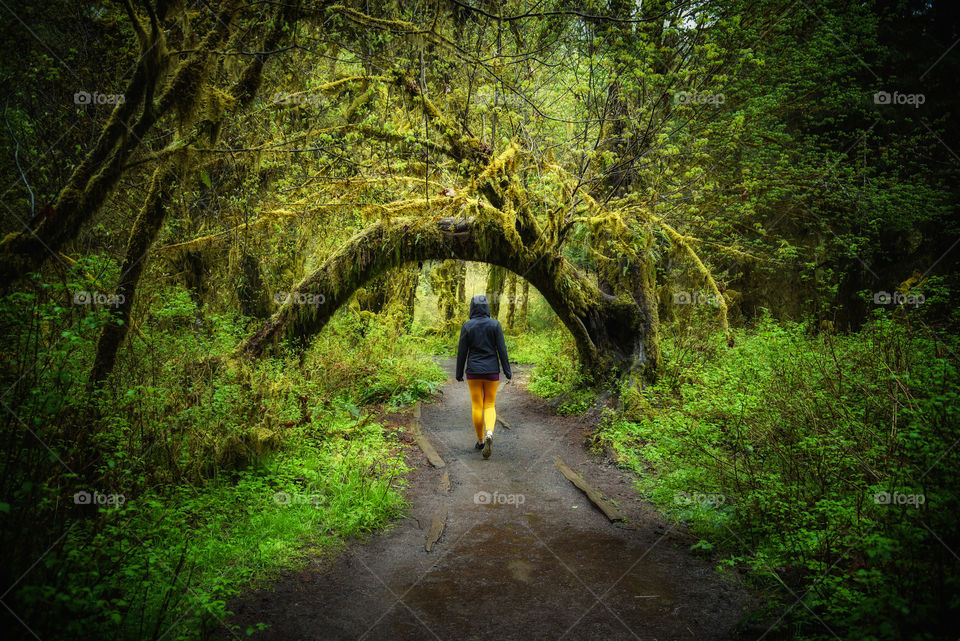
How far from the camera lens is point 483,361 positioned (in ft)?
25.1

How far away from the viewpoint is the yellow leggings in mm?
7793

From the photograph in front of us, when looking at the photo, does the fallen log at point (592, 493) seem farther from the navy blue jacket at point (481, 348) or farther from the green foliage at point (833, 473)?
the navy blue jacket at point (481, 348)

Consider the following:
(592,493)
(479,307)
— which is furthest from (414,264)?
(592,493)

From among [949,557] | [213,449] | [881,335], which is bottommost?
[213,449]

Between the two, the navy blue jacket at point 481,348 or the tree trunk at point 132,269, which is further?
the navy blue jacket at point 481,348

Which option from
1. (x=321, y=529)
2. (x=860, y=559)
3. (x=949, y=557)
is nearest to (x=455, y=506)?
(x=321, y=529)

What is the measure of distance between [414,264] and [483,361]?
360 cm

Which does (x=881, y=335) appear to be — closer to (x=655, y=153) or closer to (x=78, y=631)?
(x=655, y=153)

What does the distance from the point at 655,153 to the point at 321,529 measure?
27.2 feet

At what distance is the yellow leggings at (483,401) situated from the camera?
779 cm

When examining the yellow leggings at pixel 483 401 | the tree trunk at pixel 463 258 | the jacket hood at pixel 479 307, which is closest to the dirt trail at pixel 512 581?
the yellow leggings at pixel 483 401

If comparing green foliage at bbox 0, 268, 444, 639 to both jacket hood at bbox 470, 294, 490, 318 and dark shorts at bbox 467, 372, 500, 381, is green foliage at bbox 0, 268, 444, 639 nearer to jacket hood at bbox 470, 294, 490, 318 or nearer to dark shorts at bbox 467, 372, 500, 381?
dark shorts at bbox 467, 372, 500, 381

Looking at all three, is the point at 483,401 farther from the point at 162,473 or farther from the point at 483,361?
the point at 162,473

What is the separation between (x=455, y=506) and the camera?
20.0 ft
